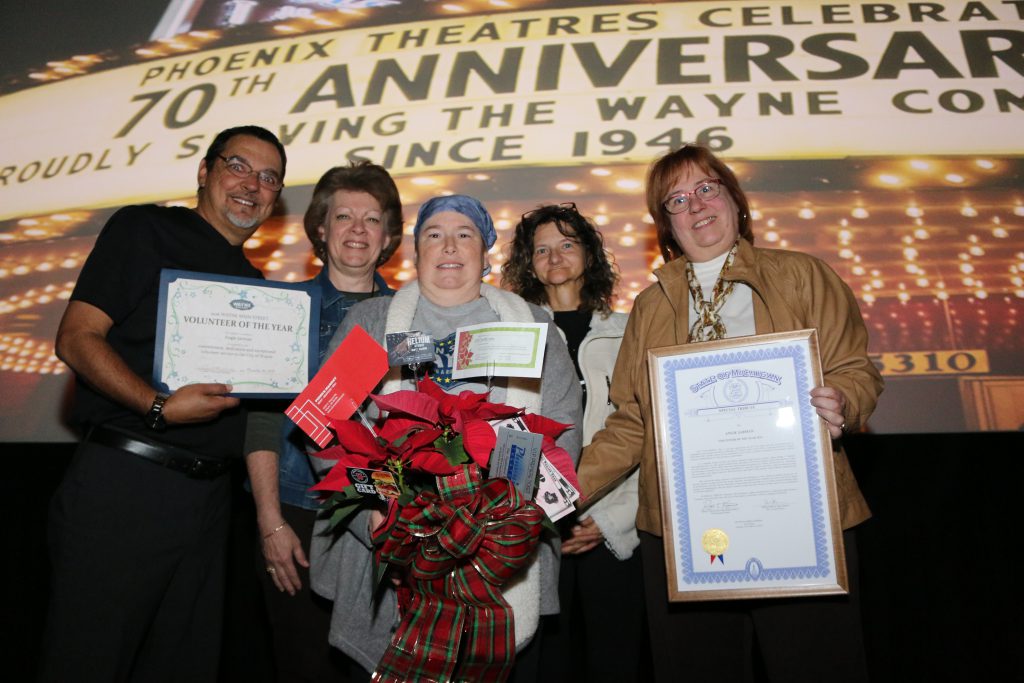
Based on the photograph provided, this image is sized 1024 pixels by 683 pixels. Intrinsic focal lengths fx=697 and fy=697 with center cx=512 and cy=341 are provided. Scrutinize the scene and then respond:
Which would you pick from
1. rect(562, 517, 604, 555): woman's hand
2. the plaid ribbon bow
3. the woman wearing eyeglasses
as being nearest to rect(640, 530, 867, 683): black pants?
the woman wearing eyeglasses

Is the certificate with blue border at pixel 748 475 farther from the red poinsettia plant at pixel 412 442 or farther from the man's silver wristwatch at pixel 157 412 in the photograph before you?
the man's silver wristwatch at pixel 157 412

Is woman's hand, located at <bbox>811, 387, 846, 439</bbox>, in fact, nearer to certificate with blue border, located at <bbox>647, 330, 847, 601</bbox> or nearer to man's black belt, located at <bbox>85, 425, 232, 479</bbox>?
certificate with blue border, located at <bbox>647, 330, 847, 601</bbox>

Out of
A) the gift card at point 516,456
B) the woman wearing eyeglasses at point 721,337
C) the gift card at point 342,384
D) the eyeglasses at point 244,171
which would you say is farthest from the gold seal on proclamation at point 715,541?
the eyeglasses at point 244,171

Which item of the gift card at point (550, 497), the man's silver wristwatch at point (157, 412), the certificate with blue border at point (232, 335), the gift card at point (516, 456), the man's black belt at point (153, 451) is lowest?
the gift card at point (550, 497)

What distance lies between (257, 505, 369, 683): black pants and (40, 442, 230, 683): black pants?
0.23 m

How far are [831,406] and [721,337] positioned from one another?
328 mm

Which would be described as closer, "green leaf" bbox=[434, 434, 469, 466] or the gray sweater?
"green leaf" bbox=[434, 434, 469, 466]

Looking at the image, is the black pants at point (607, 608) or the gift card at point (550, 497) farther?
the black pants at point (607, 608)

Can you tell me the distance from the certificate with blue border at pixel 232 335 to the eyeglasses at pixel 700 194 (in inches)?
40.0

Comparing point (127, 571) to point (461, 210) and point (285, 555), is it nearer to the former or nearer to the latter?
point (285, 555)

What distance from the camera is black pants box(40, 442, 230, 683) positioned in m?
1.66

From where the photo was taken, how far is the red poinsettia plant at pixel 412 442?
117cm

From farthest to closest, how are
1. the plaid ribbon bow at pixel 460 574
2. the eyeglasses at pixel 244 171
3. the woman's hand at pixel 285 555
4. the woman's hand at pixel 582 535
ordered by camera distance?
the eyeglasses at pixel 244 171 → the woman's hand at pixel 582 535 → the woman's hand at pixel 285 555 → the plaid ribbon bow at pixel 460 574

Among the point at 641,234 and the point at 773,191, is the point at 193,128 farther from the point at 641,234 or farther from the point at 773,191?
the point at 773,191
